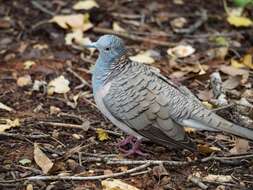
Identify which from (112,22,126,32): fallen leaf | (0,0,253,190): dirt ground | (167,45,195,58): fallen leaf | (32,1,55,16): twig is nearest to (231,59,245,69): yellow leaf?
(0,0,253,190): dirt ground

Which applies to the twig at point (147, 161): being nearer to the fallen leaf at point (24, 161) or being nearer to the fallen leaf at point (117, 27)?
the fallen leaf at point (24, 161)

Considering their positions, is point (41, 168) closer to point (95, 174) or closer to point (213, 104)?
point (95, 174)

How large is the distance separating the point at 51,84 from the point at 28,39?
1131 millimetres

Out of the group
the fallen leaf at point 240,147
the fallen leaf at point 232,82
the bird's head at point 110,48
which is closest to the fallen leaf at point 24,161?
the bird's head at point 110,48

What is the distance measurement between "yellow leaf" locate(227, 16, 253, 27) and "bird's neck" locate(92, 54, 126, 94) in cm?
264

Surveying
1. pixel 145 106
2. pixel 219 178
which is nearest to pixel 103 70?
pixel 145 106

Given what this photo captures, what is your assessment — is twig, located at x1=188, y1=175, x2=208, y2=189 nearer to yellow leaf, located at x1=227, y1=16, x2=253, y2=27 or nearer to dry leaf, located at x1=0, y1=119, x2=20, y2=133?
dry leaf, located at x1=0, y1=119, x2=20, y2=133

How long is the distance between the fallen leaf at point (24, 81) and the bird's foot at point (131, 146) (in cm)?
144

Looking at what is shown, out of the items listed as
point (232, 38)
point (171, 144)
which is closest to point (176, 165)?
point (171, 144)

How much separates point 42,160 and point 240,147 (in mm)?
1600

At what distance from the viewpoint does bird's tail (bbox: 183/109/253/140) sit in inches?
178

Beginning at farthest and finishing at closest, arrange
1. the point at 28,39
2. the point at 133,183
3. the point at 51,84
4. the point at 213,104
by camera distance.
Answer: the point at 28,39 → the point at 51,84 → the point at 213,104 → the point at 133,183

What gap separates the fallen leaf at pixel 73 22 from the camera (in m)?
7.00

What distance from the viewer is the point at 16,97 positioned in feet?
18.9
